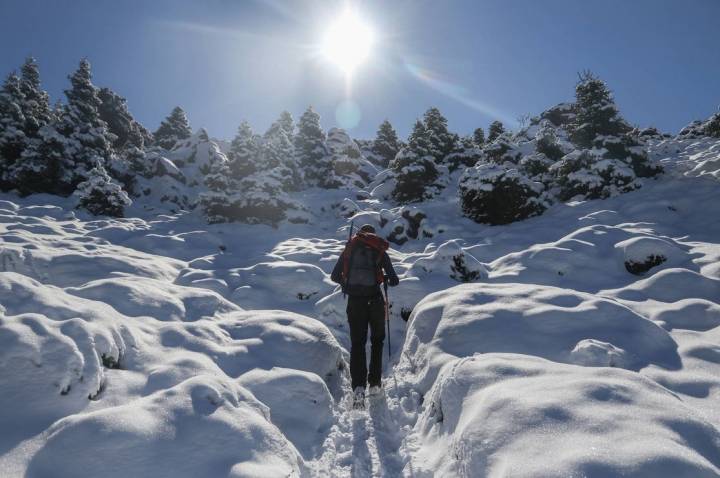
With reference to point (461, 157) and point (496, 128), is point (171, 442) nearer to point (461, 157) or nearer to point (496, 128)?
point (461, 157)

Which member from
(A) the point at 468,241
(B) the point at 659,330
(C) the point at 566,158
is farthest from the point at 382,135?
(B) the point at 659,330

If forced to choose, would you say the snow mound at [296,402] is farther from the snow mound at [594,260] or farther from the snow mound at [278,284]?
the snow mound at [594,260]

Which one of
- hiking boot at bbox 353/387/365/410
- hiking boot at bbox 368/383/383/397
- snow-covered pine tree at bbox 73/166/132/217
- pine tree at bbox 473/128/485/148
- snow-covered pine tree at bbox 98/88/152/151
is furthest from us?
pine tree at bbox 473/128/485/148

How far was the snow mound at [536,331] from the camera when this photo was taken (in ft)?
16.9

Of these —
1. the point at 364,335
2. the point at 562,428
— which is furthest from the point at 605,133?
the point at 562,428

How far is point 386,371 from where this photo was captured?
23.6ft

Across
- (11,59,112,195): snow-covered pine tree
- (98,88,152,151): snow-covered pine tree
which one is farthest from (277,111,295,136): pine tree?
(11,59,112,195): snow-covered pine tree

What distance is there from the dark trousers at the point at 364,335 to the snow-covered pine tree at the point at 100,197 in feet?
62.5

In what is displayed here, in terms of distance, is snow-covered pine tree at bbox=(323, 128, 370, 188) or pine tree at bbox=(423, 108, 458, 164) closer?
pine tree at bbox=(423, 108, 458, 164)

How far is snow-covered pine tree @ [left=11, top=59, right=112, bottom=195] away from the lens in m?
22.1

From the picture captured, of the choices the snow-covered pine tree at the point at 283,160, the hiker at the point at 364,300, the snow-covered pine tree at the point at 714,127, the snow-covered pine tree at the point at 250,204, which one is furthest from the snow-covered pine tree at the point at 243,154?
the snow-covered pine tree at the point at 714,127

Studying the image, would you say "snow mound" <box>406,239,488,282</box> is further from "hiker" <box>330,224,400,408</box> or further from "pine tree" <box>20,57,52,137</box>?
"pine tree" <box>20,57,52,137</box>

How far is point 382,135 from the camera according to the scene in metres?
50.5

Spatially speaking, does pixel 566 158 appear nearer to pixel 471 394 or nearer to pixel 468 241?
pixel 468 241
